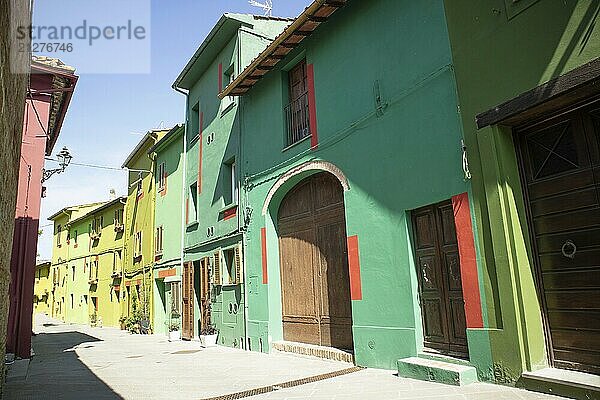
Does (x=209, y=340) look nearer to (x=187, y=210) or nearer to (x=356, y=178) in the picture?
(x=187, y=210)

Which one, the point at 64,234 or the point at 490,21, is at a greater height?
the point at 64,234

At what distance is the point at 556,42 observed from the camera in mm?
4859

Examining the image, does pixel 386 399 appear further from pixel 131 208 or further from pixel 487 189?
pixel 131 208

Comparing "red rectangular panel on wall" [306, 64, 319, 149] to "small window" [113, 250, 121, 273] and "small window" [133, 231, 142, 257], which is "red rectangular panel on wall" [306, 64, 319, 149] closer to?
"small window" [133, 231, 142, 257]

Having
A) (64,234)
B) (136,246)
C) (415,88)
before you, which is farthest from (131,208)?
(415,88)

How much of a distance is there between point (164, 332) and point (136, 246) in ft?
16.2

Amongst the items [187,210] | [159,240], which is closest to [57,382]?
[187,210]

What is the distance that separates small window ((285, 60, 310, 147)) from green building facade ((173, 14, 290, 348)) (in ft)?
7.07

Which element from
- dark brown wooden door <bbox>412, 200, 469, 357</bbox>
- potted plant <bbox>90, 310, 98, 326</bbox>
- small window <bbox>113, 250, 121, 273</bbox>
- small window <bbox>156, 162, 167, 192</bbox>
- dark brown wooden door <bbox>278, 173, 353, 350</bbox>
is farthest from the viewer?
potted plant <bbox>90, 310, 98, 326</bbox>

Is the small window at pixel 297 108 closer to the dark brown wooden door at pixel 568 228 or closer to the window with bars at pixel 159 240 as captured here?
the dark brown wooden door at pixel 568 228

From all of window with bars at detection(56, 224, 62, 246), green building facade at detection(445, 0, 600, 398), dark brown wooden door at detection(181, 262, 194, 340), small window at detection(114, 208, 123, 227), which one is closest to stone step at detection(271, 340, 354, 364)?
green building facade at detection(445, 0, 600, 398)

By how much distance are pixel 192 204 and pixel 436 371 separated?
11.2 meters

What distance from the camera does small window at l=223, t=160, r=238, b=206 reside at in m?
12.6

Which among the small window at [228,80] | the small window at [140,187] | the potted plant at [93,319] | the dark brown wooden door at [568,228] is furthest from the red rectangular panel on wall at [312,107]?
the potted plant at [93,319]
